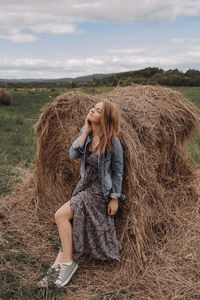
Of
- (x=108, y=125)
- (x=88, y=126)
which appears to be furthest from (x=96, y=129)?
(x=108, y=125)

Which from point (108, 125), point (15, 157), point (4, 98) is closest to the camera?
point (108, 125)

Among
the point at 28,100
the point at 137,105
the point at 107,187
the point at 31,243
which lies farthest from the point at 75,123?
the point at 28,100

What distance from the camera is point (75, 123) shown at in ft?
14.1

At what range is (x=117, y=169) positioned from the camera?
3.40 metres

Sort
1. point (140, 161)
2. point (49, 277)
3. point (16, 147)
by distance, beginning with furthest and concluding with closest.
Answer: point (16, 147) < point (140, 161) < point (49, 277)


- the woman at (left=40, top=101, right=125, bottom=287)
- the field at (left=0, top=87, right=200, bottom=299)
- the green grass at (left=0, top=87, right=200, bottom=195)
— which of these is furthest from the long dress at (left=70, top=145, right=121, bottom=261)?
the green grass at (left=0, top=87, right=200, bottom=195)

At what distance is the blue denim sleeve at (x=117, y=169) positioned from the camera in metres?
3.38

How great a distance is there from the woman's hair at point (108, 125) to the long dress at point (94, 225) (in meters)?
0.22

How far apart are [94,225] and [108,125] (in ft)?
3.44

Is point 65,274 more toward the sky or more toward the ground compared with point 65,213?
more toward the ground

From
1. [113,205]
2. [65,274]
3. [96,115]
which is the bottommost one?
[65,274]

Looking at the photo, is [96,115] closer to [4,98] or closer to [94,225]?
[94,225]

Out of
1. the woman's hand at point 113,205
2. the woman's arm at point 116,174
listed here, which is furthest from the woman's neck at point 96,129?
the woman's hand at point 113,205

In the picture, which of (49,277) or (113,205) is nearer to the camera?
(49,277)
